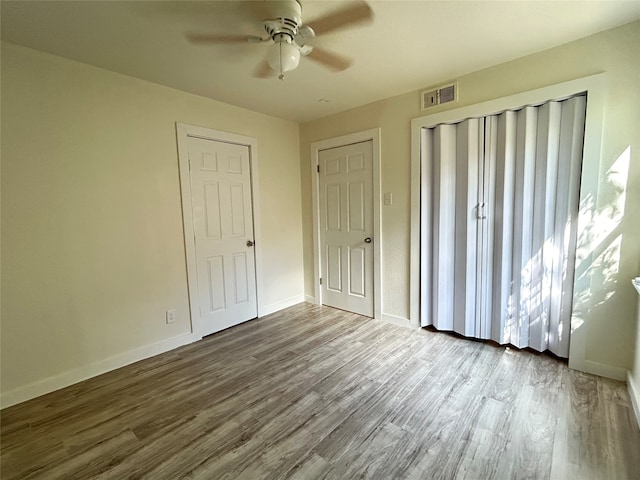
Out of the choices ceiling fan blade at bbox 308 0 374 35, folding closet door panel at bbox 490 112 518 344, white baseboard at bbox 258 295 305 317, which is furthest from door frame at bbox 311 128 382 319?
ceiling fan blade at bbox 308 0 374 35

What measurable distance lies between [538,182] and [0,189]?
3.87 metres

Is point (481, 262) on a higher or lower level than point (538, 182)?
lower

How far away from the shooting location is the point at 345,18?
5.64 feet

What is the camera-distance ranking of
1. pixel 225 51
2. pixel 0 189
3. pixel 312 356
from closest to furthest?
1. pixel 0 189
2. pixel 225 51
3. pixel 312 356

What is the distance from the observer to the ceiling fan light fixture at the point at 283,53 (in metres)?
1.58

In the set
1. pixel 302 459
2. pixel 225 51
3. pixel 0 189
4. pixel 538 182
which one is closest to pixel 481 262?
pixel 538 182

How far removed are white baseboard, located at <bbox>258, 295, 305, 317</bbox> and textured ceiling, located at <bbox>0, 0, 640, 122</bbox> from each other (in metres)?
2.46

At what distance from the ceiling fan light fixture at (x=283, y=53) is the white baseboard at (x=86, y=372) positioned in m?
2.53

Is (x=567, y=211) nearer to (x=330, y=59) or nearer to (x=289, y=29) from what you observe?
(x=330, y=59)

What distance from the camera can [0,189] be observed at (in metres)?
1.87

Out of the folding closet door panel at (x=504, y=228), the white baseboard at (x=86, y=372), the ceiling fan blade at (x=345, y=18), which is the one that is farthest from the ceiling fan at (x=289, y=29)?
the white baseboard at (x=86, y=372)

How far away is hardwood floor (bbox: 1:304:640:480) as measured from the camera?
144 centimetres

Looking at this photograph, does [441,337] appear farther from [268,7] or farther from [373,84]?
[268,7]

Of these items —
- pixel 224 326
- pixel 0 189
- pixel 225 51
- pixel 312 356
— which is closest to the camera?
pixel 0 189
